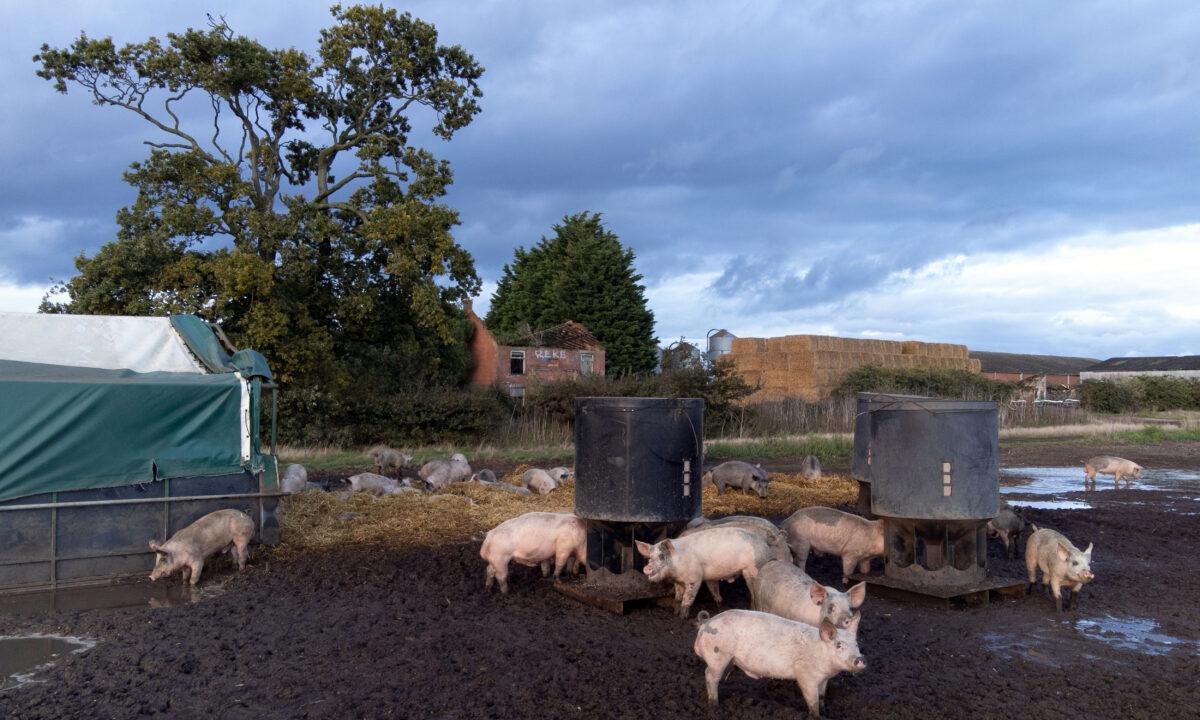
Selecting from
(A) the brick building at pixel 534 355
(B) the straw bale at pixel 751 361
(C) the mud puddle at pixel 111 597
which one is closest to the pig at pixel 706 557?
(C) the mud puddle at pixel 111 597

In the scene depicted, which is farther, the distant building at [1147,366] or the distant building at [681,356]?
the distant building at [1147,366]

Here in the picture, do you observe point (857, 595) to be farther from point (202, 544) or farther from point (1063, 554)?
point (202, 544)

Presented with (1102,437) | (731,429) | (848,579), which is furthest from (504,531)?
(1102,437)

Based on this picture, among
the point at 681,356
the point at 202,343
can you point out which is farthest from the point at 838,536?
the point at 681,356

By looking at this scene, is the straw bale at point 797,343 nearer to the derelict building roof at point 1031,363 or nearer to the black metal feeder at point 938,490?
the black metal feeder at point 938,490

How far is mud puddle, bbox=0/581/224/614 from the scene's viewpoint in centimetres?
891

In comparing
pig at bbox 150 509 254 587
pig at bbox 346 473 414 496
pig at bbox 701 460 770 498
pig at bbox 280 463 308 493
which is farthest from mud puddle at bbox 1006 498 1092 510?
pig at bbox 150 509 254 587

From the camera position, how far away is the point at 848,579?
959 cm

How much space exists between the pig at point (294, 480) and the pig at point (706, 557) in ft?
30.7

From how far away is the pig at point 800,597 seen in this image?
5953 millimetres

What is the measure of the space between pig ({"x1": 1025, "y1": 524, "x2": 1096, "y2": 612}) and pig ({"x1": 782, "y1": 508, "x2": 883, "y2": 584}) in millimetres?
1516

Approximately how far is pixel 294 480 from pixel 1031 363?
322 ft

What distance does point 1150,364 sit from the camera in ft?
298

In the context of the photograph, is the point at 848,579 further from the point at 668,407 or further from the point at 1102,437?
the point at 1102,437
